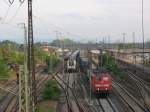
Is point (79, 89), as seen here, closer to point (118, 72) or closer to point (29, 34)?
point (118, 72)

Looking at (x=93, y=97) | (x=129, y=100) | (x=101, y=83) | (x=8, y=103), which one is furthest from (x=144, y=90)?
(x=8, y=103)

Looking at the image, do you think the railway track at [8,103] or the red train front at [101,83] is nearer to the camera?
the railway track at [8,103]

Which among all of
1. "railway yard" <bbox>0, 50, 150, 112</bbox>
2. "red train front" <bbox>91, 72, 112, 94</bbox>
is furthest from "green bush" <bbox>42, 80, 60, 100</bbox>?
"red train front" <bbox>91, 72, 112, 94</bbox>

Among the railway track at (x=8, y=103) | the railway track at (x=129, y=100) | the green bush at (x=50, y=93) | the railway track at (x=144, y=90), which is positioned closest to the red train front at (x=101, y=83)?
the railway track at (x=129, y=100)

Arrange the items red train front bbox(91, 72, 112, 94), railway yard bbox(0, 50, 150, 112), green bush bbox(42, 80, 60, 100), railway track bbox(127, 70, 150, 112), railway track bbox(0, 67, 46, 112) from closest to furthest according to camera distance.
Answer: railway yard bbox(0, 50, 150, 112) → railway track bbox(0, 67, 46, 112) → railway track bbox(127, 70, 150, 112) → green bush bbox(42, 80, 60, 100) → red train front bbox(91, 72, 112, 94)

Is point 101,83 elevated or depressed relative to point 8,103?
elevated

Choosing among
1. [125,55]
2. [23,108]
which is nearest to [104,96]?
[23,108]

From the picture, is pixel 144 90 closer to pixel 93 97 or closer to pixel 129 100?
pixel 129 100

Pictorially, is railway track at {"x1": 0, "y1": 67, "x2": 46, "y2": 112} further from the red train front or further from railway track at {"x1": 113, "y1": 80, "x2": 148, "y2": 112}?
railway track at {"x1": 113, "y1": 80, "x2": 148, "y2": 112}

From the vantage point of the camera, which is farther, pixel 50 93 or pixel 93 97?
pixel 93 97

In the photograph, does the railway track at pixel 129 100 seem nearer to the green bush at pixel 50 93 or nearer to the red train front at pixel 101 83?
the red train front at pixel 101 83

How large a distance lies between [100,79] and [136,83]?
566 inches

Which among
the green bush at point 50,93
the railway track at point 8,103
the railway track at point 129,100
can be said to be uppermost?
the green bush at point 50,93

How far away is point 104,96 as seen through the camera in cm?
4903
